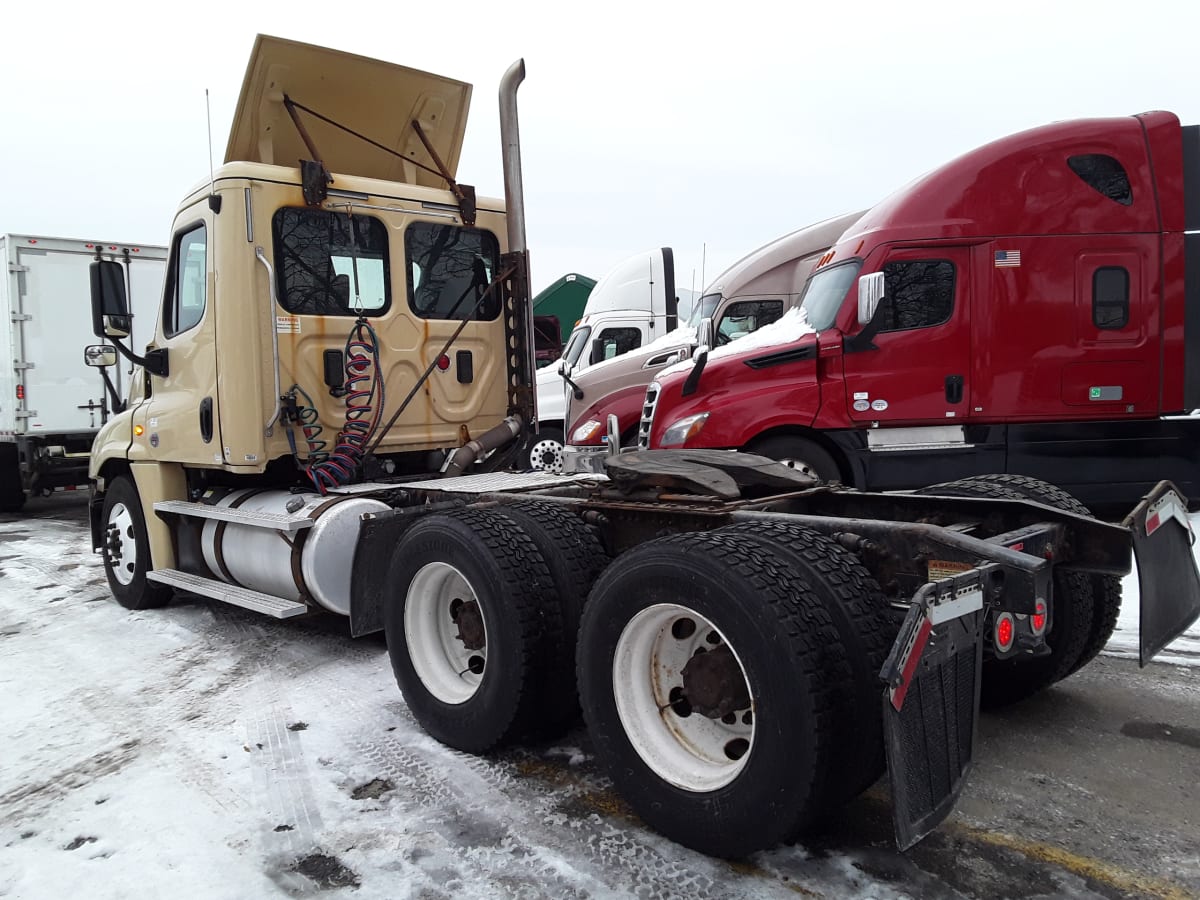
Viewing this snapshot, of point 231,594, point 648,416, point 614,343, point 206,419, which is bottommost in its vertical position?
point 231,594

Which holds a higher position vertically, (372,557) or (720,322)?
(720,322)

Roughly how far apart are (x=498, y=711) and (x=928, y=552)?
1.74m

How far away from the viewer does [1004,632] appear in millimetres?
2963

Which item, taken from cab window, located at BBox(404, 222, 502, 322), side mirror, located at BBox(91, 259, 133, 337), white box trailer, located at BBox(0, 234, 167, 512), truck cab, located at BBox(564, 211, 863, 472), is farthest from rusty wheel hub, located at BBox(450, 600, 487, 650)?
white box trailer, located at BBox(0, 234, 167, 512)

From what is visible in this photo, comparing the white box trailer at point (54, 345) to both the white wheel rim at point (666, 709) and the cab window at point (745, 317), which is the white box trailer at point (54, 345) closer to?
the cab window at point (745, 317)

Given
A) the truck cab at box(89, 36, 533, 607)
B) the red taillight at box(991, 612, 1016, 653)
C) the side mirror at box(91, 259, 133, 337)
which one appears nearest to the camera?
the red taillight at box(991, 612, 1016, 653)

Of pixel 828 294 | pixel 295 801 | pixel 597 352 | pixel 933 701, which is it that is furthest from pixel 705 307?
pixel 933 701

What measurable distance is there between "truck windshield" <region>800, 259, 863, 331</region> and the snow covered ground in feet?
11.7

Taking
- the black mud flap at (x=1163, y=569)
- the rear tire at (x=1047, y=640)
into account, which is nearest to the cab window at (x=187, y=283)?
the rear tire at (x=1047, y=640)

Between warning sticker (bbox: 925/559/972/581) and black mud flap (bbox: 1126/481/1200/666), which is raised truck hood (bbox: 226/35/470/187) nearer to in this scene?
warning sticker (bbox: 925/559/972/581)

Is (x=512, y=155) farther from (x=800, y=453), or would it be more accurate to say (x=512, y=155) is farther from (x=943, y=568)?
(x=943, y=568)

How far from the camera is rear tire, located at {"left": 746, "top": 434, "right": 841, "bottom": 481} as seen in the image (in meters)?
7.85

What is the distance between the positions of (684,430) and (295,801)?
16.9 feet

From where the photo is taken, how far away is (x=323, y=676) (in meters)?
5.00
